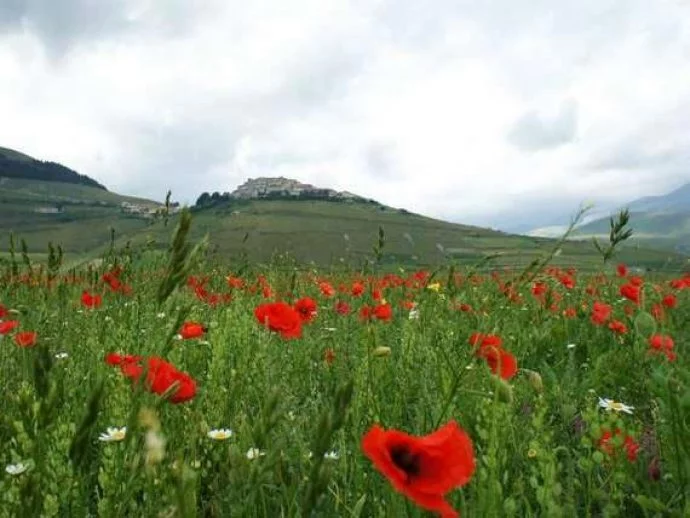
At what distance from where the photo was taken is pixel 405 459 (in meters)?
1.35

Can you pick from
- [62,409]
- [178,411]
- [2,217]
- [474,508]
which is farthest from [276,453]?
[2,217]

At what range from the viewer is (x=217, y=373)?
2.91 metres

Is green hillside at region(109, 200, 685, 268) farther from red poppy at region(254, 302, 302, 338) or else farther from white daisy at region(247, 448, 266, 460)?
white daisy at region(247, 448, 266, 460)

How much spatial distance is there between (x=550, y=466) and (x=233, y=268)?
21.5ft

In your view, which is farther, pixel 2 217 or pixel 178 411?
pixel 2 217

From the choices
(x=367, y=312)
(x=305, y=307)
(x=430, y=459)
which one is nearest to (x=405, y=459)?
(x=430, y=459)

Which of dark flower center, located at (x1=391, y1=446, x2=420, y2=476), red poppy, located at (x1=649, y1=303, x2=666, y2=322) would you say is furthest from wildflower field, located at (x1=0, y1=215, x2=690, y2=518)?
red poppy, located at (x1=649, y1=303, x2=666, y2=322)

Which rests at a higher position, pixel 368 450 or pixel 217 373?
pixel 368 450

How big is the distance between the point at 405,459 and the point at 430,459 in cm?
5

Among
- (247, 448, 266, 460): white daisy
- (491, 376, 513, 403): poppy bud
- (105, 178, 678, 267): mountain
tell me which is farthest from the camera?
(105, 178, 678, 267): mountain

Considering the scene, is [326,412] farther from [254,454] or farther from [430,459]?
[254,454]

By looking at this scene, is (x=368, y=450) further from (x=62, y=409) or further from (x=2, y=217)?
(x=2, y=217)

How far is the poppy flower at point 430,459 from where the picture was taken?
1.21 m

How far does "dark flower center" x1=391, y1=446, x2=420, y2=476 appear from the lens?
1335 millimetres
